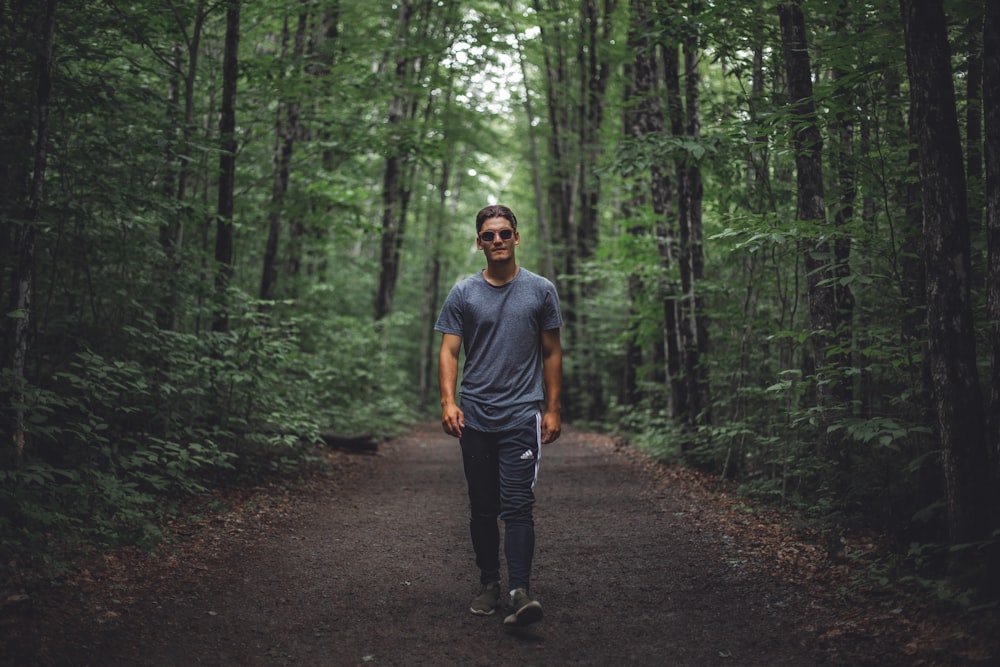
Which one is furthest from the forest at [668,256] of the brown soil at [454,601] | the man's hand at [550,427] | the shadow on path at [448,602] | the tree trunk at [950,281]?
the man's hand at [550,427]

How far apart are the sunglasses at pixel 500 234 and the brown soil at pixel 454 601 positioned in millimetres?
2254

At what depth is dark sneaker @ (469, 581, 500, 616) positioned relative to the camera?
15.2 ft

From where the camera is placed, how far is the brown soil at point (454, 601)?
12.9 ft

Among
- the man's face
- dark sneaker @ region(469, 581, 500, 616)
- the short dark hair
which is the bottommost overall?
dark sneaker @ region(469, 581, 500, 616)

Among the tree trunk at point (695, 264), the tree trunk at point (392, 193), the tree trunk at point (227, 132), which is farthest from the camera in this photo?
the tree trunk at point (392, 193)

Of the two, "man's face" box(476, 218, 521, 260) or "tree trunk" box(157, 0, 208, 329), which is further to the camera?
"tree trunk" box(157, 0, 208, 329)

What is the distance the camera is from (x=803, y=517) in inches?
274

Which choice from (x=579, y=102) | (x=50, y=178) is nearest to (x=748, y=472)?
(x=50, y=178)

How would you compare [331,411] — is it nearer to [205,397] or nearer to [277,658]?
[205,397]

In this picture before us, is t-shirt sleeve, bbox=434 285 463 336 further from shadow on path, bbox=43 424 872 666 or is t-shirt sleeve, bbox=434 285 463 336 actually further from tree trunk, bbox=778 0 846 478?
tree trunk, bbox=778 0 846 478

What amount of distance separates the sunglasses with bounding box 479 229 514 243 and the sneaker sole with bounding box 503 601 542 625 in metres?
2.11

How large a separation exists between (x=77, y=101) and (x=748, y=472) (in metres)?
8.43

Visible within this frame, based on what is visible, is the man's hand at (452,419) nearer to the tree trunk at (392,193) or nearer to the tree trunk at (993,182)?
the tree trunk at (993,182)

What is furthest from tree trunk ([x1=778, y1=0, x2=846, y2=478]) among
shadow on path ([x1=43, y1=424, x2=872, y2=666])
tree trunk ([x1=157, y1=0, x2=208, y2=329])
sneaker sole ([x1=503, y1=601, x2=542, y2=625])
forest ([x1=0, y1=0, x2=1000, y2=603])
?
tree trunk ([x1=157, y1=0, x2=208, y2=329])
